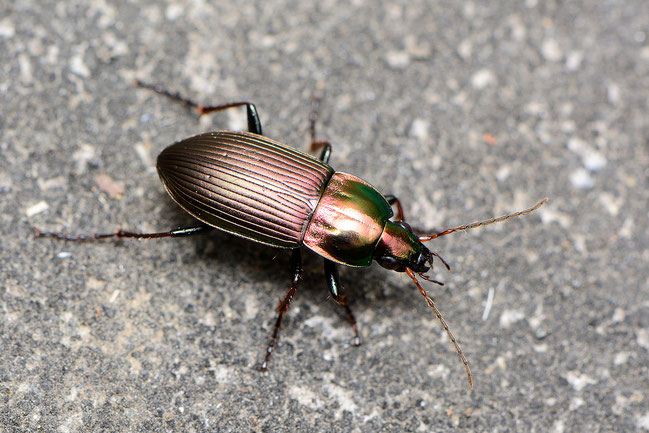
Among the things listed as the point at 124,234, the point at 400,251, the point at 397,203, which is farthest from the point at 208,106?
the point at 400,251

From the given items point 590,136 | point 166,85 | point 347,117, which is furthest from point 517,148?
point 166,85

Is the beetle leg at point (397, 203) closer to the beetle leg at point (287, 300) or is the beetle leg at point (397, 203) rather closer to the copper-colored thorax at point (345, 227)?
the copper-colored thorax at point (345, 227)

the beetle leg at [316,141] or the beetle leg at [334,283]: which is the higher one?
the beetle leg at [316,141]

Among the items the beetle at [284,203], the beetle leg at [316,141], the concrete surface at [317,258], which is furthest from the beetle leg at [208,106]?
the beetle leg at [316,141]

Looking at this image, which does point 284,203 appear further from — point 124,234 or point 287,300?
point 124,234

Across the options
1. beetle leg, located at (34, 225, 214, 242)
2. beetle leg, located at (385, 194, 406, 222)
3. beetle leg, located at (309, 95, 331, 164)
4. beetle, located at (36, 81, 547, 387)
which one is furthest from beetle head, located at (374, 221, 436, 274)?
beetle leg, located at (34, 225, 214, 242)

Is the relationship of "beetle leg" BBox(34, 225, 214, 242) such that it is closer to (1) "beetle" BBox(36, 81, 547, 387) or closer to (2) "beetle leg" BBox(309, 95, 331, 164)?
(1) "beetle" BBox(36, 81, 547, 387)

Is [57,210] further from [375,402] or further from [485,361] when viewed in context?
[485,361]
